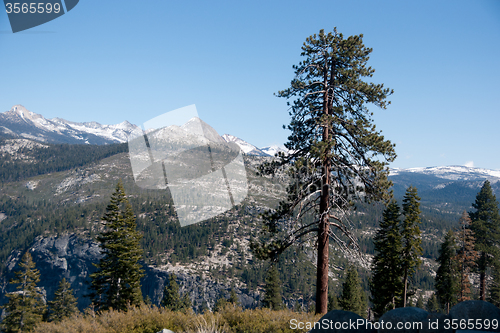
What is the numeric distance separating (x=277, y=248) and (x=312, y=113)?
590cm

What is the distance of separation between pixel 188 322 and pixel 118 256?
902 inches

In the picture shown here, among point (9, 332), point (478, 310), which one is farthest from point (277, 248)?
point (9, 332)

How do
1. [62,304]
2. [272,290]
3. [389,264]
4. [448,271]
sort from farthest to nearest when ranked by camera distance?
[272,290] → [62,304] → [448,271] → [389,264]

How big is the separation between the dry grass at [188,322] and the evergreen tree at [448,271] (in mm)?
36677

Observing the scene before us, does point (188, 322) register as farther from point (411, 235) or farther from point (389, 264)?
point (389, 264)

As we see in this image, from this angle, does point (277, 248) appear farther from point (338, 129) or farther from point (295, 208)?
point (338, 129)

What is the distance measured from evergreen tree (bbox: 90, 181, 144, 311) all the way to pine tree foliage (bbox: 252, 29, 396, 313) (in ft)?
71.0

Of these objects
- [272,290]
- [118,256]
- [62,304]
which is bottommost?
[62,304]

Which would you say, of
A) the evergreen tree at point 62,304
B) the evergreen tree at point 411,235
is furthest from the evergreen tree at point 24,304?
the evergreen tree at point 411,235

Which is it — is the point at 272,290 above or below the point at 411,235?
below

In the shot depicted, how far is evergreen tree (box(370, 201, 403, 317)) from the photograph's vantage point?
98.9 feet

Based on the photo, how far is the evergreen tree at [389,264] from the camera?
3014cm

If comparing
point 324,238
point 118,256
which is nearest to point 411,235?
point 324,238

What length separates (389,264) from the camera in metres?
31.3
